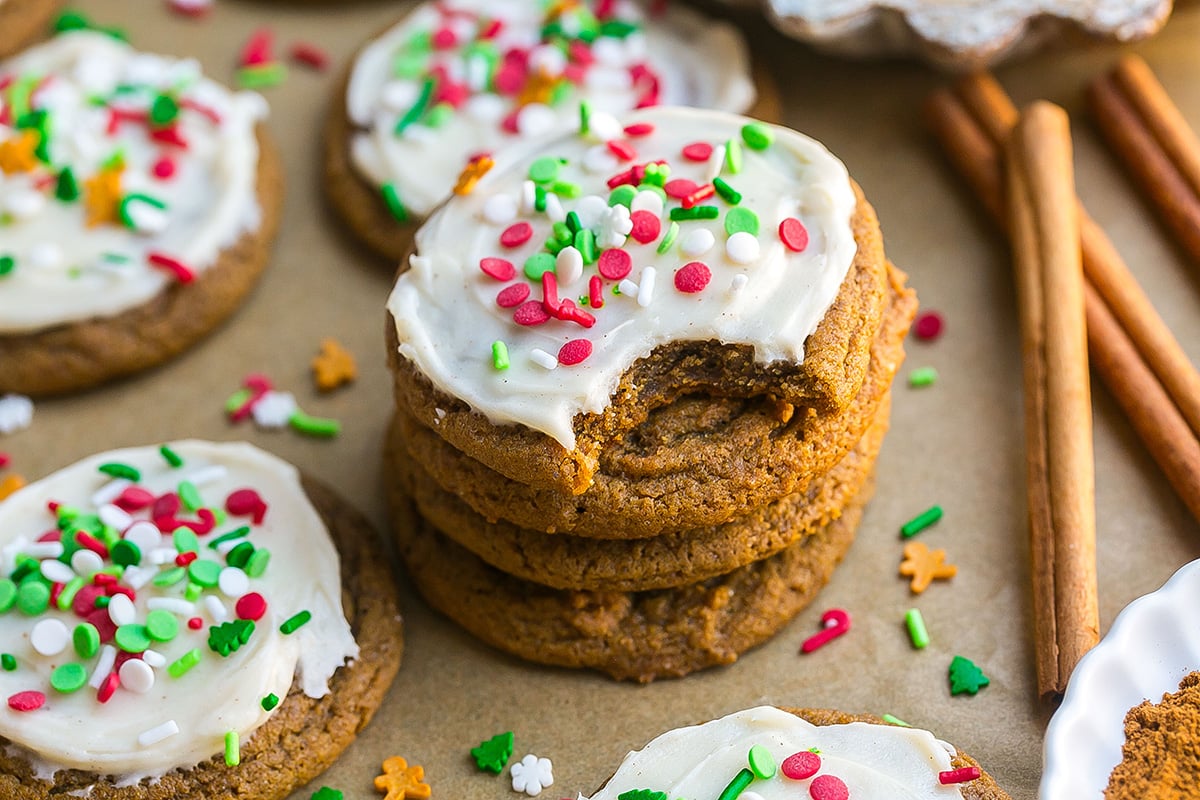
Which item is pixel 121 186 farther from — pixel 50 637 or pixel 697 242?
pixel 697 242

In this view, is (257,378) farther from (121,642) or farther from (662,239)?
(662,239)

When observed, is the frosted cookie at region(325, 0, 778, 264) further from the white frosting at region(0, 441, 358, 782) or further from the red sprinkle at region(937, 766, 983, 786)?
the red sprinkle at region(937, 766, 983, 786)

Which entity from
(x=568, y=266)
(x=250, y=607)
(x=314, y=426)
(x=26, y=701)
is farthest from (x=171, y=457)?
(x=568, y=266)

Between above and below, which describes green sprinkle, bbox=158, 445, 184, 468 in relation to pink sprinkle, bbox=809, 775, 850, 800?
below

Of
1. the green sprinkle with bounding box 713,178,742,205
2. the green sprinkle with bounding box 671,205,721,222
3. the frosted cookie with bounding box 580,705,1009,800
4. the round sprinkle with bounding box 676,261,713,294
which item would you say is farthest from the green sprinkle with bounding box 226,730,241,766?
the green sprinkle with bounding box 713,178,742,205

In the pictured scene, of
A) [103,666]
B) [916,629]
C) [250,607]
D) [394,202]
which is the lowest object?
[103,666]

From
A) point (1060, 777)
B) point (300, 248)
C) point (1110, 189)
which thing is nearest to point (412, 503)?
point (300, 248)

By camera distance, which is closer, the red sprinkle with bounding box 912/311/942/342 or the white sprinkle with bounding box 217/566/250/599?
the white sprinkle with bounding box 217/566/250/599
